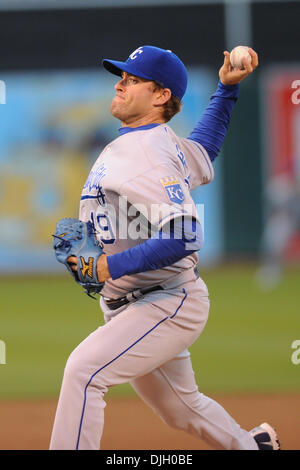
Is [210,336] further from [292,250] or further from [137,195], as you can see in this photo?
[292,250]

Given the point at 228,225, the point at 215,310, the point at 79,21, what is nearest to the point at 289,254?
the point at 228,225

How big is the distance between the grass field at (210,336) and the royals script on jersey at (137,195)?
9.95 feet

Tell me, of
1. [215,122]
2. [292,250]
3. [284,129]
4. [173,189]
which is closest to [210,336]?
[215,122]

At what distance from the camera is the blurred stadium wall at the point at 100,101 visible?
1318cm

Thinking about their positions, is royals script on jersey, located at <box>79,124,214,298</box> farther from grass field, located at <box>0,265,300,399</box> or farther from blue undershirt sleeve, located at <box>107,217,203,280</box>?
grass field, located at <box>0,265,300,399</box>

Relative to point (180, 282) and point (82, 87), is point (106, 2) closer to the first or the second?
point (82, 87)

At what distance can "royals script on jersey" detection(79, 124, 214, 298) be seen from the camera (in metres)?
2.97

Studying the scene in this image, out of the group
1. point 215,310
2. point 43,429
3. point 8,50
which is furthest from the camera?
point 8,50

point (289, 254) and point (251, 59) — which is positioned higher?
point (251, 59)

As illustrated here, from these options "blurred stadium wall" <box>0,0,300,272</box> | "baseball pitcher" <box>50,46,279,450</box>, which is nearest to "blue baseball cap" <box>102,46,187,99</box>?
"baseball pitcher" <box>50,46,279,450</box>

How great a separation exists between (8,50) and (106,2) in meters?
2.01

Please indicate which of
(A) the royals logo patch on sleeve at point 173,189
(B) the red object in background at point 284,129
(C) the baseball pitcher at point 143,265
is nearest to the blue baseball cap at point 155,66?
(C) the baseball pitcher at point 143,265

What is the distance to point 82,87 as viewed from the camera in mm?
13625

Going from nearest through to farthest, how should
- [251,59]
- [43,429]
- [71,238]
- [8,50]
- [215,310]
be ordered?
[71,238], [251,59], [43,429], [215,310], [8,50]
